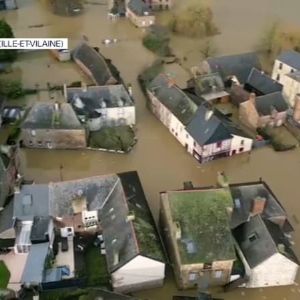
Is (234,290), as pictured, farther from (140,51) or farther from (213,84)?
(140,51)

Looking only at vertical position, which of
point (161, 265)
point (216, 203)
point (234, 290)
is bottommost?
point (234, 290)

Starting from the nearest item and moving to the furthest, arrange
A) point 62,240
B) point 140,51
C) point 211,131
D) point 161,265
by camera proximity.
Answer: point 161,265, point 62,240, point 211,131, point 140,51

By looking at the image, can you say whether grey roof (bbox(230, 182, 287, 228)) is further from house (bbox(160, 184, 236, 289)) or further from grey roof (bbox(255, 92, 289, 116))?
grey roof (bbox(255, 92, 289, 116))

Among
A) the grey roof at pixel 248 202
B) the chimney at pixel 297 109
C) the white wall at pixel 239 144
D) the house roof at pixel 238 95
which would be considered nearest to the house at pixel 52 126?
the white wall at pixel 239 144

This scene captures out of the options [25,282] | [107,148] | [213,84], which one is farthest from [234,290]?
[213,84]

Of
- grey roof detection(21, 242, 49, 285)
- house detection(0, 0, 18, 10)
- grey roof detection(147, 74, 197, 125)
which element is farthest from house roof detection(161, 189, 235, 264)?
house detection(0, 0, 18, 10)

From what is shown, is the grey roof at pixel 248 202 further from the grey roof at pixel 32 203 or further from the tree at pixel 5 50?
the tree at pixel 5 50

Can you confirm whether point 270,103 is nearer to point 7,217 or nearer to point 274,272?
point 274,272
